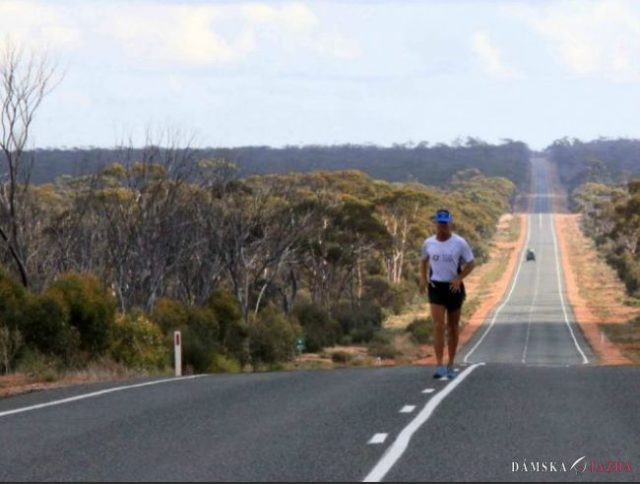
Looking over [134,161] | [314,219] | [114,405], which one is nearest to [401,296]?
[314,219]

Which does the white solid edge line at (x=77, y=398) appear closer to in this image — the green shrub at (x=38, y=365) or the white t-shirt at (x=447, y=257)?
the green shrub at (x=38, y=365)

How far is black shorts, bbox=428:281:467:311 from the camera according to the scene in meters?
15.5

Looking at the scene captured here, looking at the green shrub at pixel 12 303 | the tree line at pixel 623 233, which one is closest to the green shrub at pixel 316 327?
the tree line at pixel 623 233

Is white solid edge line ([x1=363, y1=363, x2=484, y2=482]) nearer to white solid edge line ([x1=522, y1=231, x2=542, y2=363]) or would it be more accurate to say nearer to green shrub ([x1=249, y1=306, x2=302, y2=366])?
green shrub ([x1=249, y1=306, x2=302, y2=366])

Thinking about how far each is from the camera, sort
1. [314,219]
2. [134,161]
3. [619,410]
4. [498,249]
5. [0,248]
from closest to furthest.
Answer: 1. [619,410]
2. [0,248]
3. [134,161]
4. [314,219]
5. [498,249]

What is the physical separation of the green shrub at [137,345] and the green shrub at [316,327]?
31.1 m

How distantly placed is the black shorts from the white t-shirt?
77 millimetres

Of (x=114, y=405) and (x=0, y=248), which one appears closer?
(x=114, y=405)

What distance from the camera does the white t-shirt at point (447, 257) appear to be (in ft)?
50.2

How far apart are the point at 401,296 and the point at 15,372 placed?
69461 mm

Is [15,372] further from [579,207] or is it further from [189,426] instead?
[579,207]

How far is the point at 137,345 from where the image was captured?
28.5m

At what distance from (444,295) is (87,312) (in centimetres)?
1257

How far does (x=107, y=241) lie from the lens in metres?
47.9
